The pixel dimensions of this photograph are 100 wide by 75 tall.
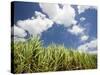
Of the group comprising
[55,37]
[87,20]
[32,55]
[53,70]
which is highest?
[87,20]

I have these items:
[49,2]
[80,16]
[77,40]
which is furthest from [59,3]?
[77,40]

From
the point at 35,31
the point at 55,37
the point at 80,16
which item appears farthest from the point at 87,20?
the point at 35,31

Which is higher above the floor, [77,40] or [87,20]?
[87,20]

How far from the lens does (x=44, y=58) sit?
2180 millimetres

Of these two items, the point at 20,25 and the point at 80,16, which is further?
the point at 80,16

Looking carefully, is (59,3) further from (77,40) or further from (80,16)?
(77,40)

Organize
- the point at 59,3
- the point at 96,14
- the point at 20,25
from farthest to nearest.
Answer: the point at 96,14, the point at 59,3, the point at 20,25

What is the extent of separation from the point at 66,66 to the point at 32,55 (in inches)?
14.2

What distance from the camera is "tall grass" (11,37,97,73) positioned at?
2.09 meters

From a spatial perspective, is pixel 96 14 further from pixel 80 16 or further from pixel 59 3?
pixel 59 3

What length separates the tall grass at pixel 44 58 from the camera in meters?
2.09

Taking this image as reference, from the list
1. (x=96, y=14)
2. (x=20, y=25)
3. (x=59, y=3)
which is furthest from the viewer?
(x=96, y=14)

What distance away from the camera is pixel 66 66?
2.26 meters

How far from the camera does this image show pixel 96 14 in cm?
239
